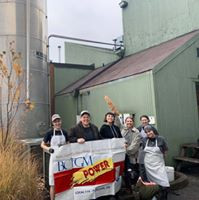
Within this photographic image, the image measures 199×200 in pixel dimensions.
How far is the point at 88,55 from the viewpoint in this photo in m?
17.7

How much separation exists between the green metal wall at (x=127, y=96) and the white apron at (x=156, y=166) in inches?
128

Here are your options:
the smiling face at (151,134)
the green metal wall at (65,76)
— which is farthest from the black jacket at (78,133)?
the green metal wall at (65,76)

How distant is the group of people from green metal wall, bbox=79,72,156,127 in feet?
10.3

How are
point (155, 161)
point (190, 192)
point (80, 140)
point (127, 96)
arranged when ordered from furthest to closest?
point (127, 96), point (190, 192), point (155, 161), point (80, 140)

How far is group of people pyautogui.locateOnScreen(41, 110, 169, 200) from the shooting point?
456 centimetres

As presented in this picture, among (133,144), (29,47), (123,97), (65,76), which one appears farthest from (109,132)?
(65,76)

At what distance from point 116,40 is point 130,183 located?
1306 cm

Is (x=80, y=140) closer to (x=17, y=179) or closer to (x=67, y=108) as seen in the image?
(x=17, y=179)

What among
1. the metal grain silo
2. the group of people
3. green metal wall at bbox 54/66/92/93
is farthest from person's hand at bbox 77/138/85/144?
green metal wall at bbox 54/66/92/93

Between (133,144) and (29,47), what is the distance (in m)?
4.21

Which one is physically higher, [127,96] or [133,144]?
[127,96]

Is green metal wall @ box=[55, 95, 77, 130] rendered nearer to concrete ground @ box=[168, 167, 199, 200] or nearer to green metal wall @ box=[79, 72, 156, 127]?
green metal wall @ box=[79, 72, 156, 127]

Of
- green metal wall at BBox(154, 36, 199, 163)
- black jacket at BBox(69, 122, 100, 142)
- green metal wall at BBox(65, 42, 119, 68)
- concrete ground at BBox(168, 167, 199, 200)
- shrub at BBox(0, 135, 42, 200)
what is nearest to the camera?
shrub at BBox(0, 135, 42, 200)

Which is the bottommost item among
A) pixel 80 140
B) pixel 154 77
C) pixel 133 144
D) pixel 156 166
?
pixel 156 166
